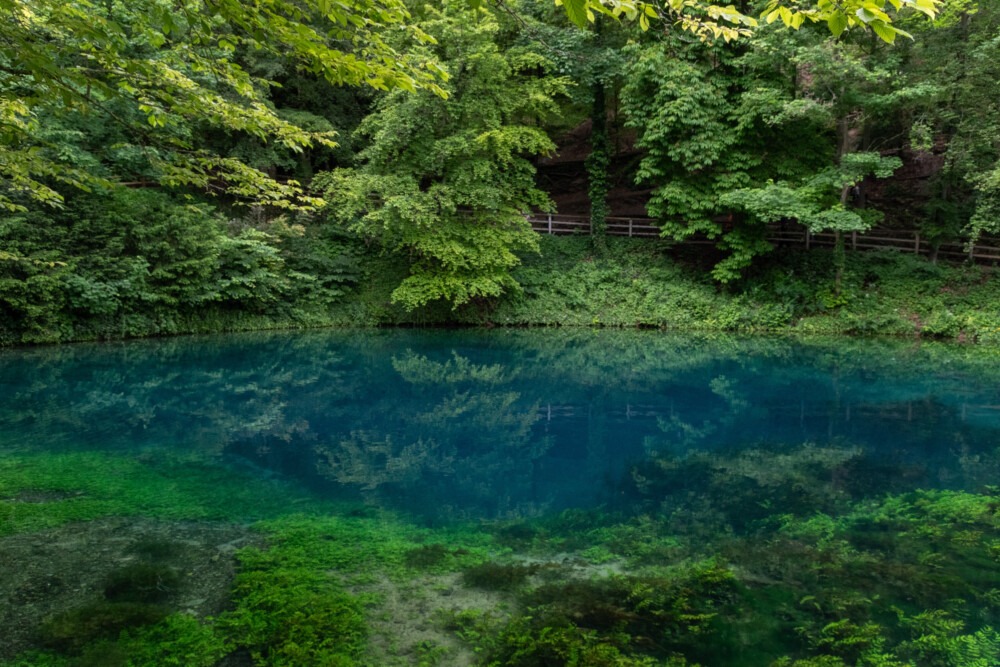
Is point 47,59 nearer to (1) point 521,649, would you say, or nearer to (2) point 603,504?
(1) point 521,649

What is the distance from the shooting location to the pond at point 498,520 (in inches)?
159

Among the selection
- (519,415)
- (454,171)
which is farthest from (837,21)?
(454,171)

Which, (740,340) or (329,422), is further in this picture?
(740,340)

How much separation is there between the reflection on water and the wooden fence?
5574mm

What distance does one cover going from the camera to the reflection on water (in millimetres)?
7746

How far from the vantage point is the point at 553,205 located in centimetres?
2239

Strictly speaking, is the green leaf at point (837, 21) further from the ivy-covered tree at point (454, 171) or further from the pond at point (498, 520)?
the ivy-covered tree at point (454, 171)

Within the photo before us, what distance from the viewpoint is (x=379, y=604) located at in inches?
176

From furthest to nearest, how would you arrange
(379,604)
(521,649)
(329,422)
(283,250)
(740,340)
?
(283,250), (740,340), (329,422), (379,604), (521,649)

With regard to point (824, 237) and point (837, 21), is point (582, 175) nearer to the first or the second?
point (824, 237)

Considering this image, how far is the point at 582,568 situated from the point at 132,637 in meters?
3.14

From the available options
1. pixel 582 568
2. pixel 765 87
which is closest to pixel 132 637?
pixel 582 568

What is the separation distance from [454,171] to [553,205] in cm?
384

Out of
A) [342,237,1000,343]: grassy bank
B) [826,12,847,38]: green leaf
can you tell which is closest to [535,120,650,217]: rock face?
[342,237,1000,343]: grassy bank
